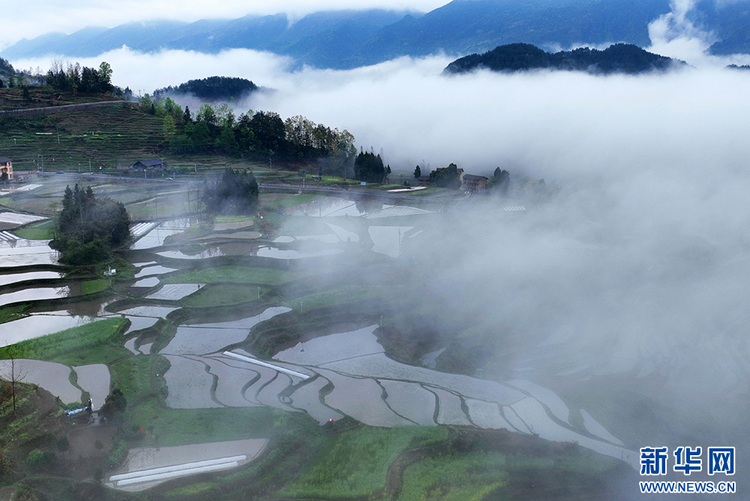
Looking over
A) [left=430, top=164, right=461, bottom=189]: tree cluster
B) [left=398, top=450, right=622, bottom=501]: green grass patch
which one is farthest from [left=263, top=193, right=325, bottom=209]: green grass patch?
[left=398, top=450, right=622, bottom=501]: green grass patch

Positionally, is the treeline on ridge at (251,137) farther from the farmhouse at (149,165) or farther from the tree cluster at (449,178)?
the tree cluster at (449,178)

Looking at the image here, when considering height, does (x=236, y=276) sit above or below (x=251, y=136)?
below

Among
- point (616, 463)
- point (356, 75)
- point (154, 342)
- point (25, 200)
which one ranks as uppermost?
point (356, 75)

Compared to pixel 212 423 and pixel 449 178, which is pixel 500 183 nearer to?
pixel 449 178

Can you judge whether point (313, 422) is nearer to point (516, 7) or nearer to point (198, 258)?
point (198, 258)

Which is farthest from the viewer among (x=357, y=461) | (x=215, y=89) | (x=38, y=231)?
(x=215, y=89)

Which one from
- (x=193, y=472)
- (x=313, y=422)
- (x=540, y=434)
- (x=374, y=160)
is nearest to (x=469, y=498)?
(x=540, y=434)

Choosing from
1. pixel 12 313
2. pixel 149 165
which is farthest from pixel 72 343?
pixel 149 165
